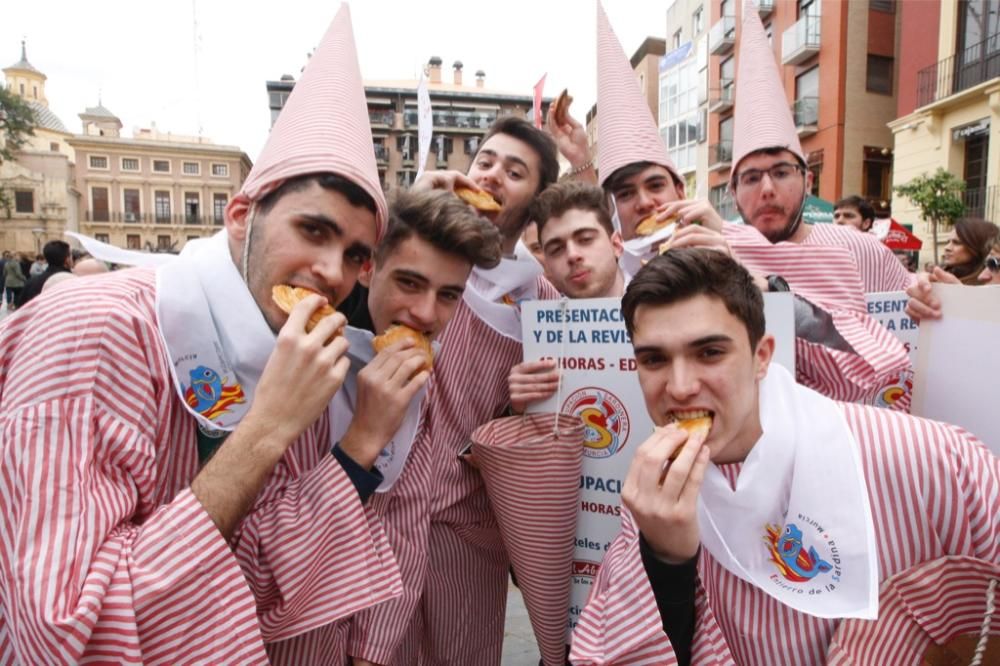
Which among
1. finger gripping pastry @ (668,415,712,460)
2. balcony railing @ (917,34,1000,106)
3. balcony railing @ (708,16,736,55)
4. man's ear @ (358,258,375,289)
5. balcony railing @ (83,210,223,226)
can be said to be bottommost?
finger gripping pastry @ (668,415,712,460)

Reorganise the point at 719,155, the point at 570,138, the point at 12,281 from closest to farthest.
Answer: the point at 570,138, the point at 12,281, the point at 719,155

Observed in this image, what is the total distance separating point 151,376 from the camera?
138 centimetres

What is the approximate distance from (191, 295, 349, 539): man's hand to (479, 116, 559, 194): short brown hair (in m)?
2.05

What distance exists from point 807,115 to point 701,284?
80.7ft

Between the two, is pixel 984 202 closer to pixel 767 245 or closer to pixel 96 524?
pixel 767 245

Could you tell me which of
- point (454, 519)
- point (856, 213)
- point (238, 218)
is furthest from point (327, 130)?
point (856, 213)

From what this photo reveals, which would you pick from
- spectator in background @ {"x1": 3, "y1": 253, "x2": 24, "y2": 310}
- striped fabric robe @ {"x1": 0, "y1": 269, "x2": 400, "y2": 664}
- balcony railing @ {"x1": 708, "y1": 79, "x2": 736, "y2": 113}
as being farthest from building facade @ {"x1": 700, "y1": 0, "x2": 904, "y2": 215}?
spectator in background @ {"x1": 3, "y1": 253, "x2": 24, "y2": 310}

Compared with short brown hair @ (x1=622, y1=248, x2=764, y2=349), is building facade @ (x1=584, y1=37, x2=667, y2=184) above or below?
above

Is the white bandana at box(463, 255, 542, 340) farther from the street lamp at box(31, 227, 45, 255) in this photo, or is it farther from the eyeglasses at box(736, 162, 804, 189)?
the street lamp at box(31, 227, 45, 255)

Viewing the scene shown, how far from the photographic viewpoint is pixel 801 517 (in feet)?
4.91

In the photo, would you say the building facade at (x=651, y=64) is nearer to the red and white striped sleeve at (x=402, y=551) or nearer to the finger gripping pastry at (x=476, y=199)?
the finger gripping pastry at (x=476, y=199)

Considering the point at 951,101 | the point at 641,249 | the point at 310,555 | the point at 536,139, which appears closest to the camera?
the point at 310,555

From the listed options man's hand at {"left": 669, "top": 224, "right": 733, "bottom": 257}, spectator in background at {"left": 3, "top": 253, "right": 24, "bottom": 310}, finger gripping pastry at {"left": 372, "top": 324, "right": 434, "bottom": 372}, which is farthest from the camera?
spectator in background at {"left": 3, "top": 253, "right": 24, "bottom": 310}

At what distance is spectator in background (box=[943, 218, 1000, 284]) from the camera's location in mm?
4914
